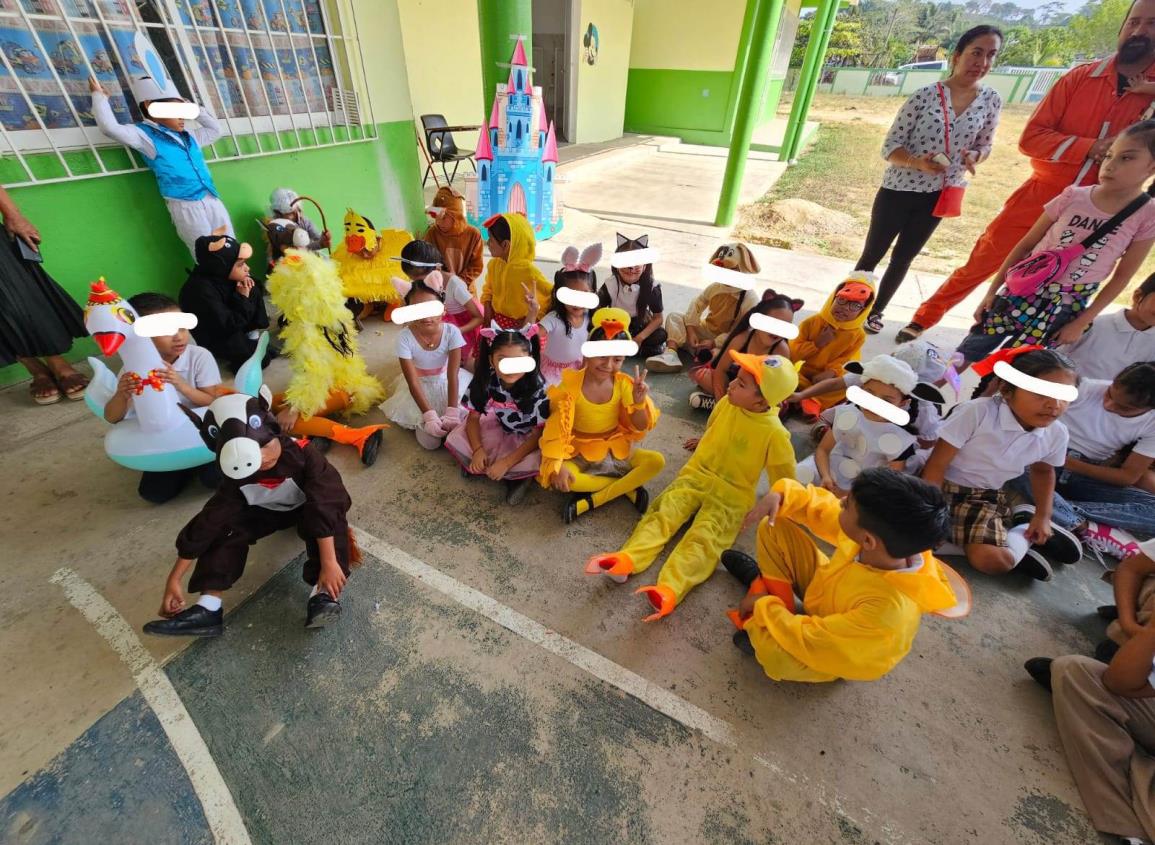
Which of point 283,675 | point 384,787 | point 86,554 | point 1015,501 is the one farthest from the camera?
point 1015,501

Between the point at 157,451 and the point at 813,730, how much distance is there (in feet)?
9.77

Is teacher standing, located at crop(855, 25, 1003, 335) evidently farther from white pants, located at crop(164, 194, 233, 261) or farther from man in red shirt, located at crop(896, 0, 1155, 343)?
white pants, located at crop(164, 194, 233, 261)

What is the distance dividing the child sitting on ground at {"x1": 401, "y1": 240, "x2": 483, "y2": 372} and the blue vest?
1.48m

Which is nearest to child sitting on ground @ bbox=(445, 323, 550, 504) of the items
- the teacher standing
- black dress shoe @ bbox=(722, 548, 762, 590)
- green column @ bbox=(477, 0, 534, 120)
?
black dress shoe @ bbox=(722, 548, 762, 590)

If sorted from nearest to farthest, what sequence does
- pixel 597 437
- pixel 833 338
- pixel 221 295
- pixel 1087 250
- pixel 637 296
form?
pixel 597 437 < pixel 1087 250 < pixel 833 338 < pixel 221 295 < pixel 637 296

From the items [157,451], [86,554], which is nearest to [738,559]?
[157,451]

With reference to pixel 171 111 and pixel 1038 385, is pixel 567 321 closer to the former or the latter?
pixel 1038 385

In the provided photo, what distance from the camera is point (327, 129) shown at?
4602mm

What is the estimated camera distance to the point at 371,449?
282 centimetres

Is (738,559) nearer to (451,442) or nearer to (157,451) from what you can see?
(451,442)

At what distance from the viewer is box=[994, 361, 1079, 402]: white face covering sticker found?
75.1 inches

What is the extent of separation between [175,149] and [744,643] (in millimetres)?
4471

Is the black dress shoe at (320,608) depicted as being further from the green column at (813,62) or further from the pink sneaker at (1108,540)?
the green column at (813,62)

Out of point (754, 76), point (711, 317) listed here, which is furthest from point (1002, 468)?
point (754, 76)
